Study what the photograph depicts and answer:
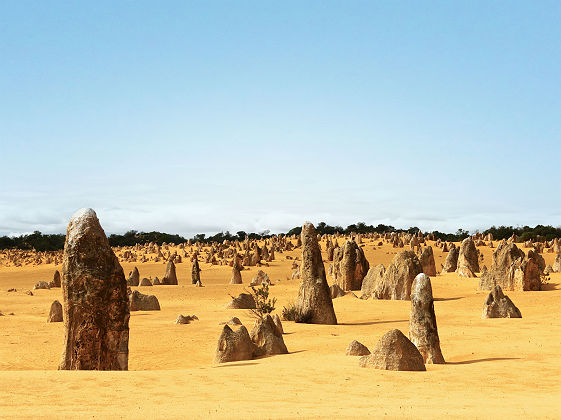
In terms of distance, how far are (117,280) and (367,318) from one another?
1099cm

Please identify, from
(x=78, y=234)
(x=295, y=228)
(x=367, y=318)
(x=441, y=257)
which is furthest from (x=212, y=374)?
(x=295, y=228)

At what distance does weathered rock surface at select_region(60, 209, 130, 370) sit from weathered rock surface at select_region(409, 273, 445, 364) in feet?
17.1

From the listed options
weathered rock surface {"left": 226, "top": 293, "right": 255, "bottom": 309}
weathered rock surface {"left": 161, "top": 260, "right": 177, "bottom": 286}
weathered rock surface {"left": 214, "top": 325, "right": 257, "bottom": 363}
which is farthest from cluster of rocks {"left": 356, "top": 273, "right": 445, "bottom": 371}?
weathered rock surface {"left": 161, "top": 260, "right": 177, "bottom": 286}

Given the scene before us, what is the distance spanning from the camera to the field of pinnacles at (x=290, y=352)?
353 inches

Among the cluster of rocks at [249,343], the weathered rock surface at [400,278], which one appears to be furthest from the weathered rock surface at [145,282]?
the cluster of rocks at [249,343]

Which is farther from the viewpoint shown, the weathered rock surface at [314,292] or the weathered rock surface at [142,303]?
the weathered rock surface at [142,303]

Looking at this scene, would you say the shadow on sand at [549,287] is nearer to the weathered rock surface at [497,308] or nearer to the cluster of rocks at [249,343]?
the weathered rock surface at [497,308]

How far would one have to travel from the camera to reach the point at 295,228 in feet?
325

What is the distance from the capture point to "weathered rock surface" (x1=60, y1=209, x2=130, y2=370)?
1177 centimetres

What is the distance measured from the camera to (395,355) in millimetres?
11914

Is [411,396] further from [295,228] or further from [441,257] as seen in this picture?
[295,228]

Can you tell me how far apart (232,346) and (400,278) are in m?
13.0

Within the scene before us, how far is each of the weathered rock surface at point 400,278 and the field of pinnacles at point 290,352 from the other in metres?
0.05

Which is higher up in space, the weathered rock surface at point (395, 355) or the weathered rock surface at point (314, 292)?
the weathered rock surface at point (314, 292)
